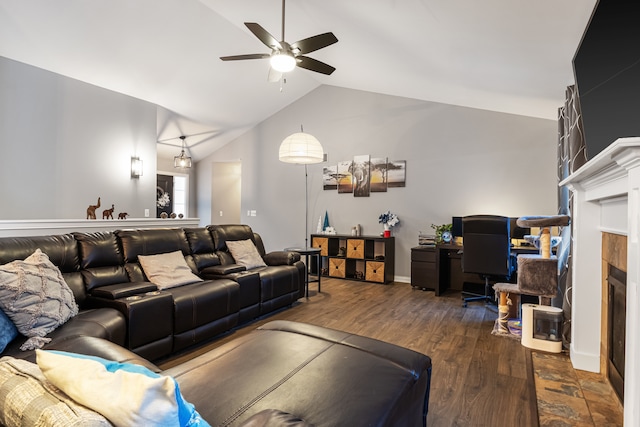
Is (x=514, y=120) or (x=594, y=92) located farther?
(x=514, y=120)

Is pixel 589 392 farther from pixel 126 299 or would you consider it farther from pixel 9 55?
pixel 9 55

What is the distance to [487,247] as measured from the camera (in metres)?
4.11

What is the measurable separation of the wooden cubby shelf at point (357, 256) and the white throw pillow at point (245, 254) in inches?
74.7

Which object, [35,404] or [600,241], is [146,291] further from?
[600,241]

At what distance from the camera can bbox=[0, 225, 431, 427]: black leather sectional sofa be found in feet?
3.92

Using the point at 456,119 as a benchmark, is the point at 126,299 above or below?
below

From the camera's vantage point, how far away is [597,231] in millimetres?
2387

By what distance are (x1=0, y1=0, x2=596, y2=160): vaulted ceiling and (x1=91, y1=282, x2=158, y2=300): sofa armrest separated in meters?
2.89

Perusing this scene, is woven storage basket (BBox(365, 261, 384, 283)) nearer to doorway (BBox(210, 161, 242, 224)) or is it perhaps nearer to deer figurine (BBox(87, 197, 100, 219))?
doorway (BBox(210, 161, 242, 224))

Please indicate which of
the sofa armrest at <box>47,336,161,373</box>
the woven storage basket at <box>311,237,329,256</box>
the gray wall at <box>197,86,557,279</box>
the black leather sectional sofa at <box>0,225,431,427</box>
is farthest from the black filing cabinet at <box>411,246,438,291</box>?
the sofa armrest at <box>47,336,161,373</box>

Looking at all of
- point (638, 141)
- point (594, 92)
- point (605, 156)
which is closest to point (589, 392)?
point (605, 156)

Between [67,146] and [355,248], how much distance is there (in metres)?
4.34

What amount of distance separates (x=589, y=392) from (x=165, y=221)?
503 centimetres

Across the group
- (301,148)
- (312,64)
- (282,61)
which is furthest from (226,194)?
(282,61)
